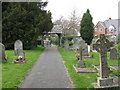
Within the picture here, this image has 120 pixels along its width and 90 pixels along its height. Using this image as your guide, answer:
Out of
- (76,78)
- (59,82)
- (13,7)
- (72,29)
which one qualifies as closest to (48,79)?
(59,82)

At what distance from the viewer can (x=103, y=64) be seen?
7.77 metres

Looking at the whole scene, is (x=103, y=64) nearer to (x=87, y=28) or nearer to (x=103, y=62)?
(x=103, y=62)

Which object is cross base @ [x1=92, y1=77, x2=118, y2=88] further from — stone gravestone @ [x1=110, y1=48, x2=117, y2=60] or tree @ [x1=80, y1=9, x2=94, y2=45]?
tree @ [x1=80, y1=9, x2=94, y2=45]

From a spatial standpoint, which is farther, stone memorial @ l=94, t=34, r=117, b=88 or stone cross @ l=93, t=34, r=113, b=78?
stone cross @ l=93, t=34, r=113, b=78

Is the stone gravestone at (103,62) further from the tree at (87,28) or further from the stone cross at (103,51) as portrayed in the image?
the tree at (87,28)

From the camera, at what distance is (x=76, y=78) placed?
8867 millimetres

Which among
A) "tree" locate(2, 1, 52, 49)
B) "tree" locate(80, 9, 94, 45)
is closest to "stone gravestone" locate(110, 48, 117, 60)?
"tree" locate(2, 1, 52, 49)

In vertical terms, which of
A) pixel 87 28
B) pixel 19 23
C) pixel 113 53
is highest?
pixel 19 23

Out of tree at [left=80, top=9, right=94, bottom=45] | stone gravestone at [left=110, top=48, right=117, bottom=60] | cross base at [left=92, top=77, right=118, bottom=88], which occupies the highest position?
tree at [left=80, top=9, right=94, bottom=45]

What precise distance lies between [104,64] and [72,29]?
53.0 m

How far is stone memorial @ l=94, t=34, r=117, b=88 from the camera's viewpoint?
728 cm

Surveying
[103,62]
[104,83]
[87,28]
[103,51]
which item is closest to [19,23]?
[87,28]

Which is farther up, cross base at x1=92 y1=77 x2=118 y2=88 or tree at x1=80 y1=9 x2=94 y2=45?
tree at x1=80 y1=9 x2=94 y2=45

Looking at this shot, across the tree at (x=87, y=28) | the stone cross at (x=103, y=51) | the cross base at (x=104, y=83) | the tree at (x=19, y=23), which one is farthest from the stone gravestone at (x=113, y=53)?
the tree at (x=87, y=28)
